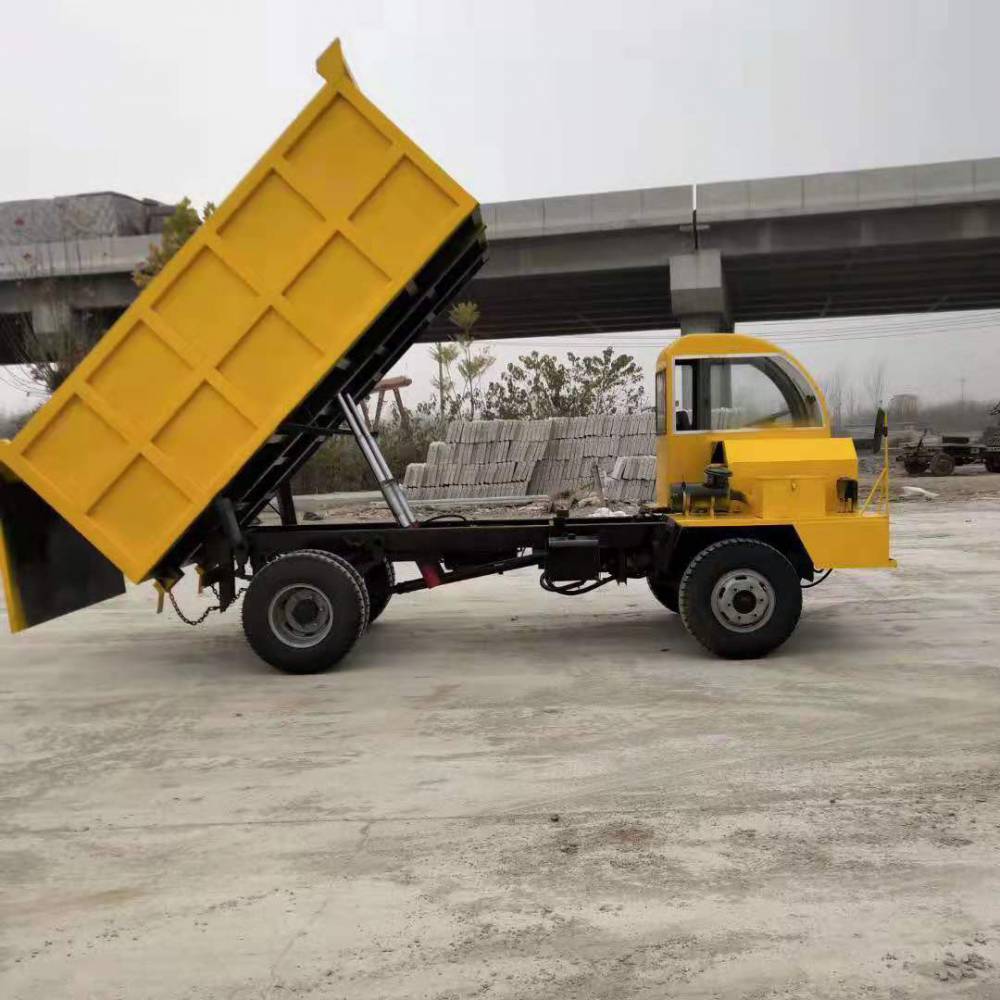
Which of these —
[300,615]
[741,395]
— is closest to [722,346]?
[741,395]

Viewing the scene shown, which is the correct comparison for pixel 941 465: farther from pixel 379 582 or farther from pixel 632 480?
pixel 379 582

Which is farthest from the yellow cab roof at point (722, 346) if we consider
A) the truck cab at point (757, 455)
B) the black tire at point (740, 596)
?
the black tire at point (740, 596)

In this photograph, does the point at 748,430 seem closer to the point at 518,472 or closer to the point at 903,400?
the point at 518,472

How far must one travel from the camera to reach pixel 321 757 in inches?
209

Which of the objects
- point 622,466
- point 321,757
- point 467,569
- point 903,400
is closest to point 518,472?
point 622,466

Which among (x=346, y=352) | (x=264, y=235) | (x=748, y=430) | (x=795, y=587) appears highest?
(x=264, y=235)

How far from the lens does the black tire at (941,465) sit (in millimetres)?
29641

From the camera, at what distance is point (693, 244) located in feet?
94.7

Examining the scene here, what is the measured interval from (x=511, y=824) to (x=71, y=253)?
31.0 metres

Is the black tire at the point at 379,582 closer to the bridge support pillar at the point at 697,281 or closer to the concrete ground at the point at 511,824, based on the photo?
the concrete ground at the point at 511,824

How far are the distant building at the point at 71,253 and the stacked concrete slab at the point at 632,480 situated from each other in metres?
17.0

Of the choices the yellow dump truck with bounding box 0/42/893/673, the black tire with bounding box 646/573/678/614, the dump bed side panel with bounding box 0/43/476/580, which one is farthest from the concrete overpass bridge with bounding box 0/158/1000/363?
the dump bed side panel with bounding box 0/43/476/580

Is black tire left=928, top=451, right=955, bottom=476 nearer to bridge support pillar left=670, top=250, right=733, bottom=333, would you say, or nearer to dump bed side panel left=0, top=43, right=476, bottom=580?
bridge support pillar left=670, top=250, right=733, bottom=333

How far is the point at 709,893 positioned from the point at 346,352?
14.4 feet
